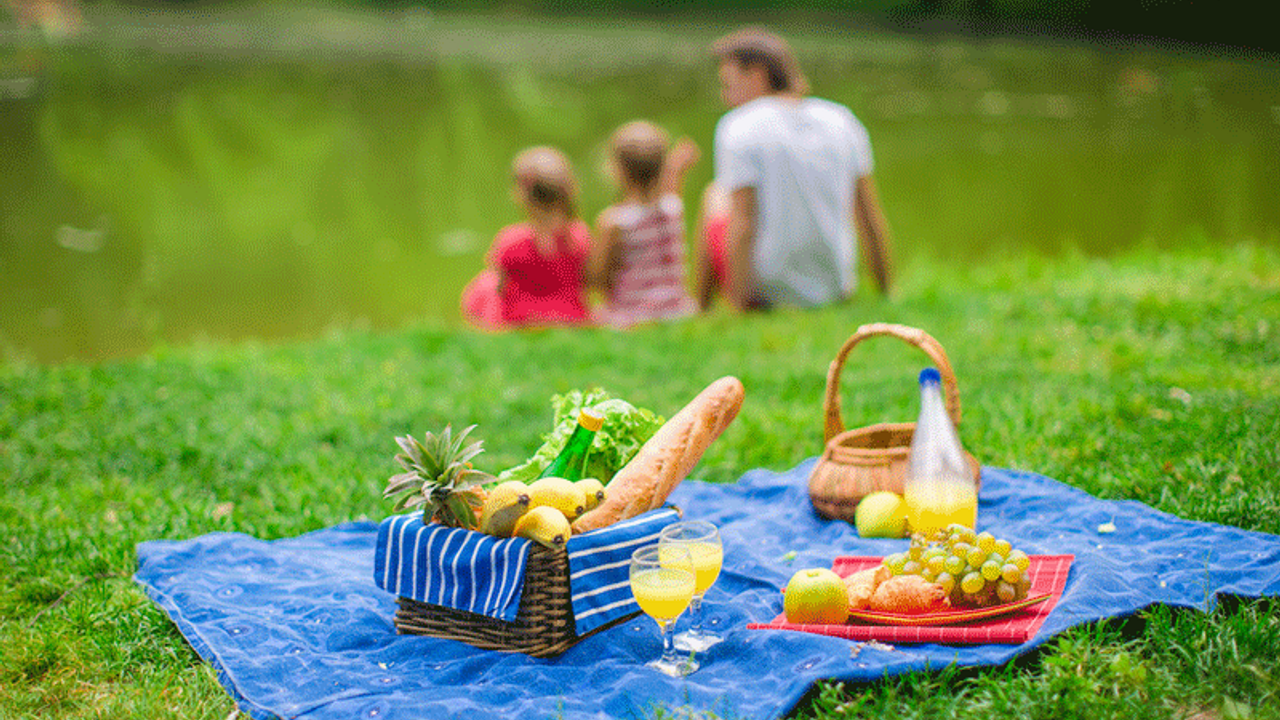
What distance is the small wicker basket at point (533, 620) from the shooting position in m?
2.97

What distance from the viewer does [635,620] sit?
126 inches

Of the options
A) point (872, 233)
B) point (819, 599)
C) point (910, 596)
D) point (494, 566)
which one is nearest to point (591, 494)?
point (494, 566)

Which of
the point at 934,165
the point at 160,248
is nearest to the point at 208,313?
the point at 160,248

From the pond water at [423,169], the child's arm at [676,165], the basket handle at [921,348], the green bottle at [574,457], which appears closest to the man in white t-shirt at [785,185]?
the child's arm at [676,165]

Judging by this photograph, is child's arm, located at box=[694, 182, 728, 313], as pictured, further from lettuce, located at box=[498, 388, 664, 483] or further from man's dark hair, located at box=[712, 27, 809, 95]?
lettuce, located at box=[498, 388, 664, 483]

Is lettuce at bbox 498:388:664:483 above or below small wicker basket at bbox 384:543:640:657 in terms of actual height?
above

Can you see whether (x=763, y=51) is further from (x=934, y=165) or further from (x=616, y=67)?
(x=616, y=67)

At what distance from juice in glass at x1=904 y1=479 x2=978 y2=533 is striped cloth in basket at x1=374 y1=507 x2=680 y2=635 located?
0.78 meters

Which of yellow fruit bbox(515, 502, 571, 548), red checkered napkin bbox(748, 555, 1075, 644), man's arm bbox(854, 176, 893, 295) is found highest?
man's arm bbox(854, 176, 893, 295)

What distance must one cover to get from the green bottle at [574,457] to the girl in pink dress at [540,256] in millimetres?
3877

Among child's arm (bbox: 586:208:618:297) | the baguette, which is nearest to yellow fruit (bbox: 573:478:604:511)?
the baguette

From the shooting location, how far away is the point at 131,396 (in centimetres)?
A: 582

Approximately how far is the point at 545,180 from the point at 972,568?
180 inches

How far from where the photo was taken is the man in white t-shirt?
7.02 metres
